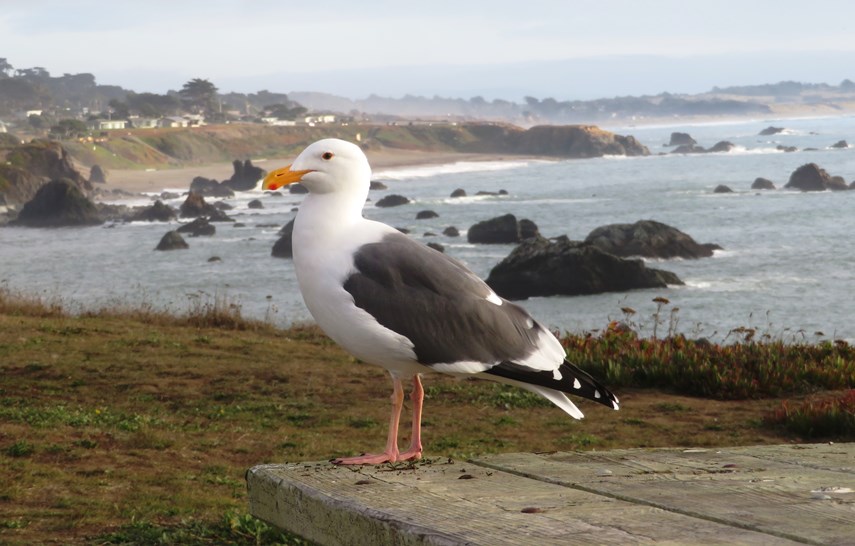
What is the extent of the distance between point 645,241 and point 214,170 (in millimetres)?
88925

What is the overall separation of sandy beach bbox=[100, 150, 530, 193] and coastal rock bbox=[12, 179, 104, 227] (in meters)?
23.9

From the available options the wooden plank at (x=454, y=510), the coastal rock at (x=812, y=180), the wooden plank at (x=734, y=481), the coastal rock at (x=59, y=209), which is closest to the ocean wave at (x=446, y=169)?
the coastal rock at (x=812, y=180)

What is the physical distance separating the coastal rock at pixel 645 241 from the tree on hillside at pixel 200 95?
142724 millimetres

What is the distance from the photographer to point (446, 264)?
5.87 meters

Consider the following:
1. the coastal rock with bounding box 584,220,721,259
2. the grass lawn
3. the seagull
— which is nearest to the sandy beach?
the coastal rock with bounding box 584,220,721,259

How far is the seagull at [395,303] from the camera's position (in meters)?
5.65

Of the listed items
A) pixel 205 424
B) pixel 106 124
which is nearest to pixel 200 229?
pixel 205 424

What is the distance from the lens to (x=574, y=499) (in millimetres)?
4414

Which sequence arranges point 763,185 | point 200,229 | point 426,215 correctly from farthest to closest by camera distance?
point 763,185 → point 426,215 → point 200,229

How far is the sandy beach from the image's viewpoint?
11419 cm

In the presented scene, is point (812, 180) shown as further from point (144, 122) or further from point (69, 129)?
point (144, 122)

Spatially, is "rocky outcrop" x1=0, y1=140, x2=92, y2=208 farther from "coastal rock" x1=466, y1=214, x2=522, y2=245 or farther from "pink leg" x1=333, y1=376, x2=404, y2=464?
"pink leg" x1=333, y1=376, x2=404, y2=464

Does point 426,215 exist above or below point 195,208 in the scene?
Result: above

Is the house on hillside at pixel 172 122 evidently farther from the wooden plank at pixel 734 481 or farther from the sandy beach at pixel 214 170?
the wooden plank at pixel 734 481
